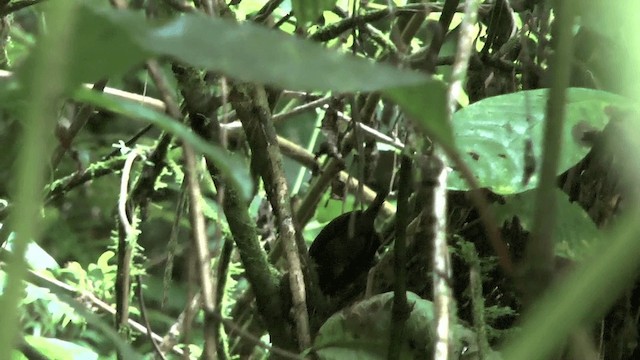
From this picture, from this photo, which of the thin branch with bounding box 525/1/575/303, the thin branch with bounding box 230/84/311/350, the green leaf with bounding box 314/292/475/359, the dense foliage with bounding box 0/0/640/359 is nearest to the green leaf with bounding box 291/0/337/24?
the dense foliage with bounding box 0/0/640/359

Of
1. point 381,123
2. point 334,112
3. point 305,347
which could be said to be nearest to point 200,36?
point 305,347

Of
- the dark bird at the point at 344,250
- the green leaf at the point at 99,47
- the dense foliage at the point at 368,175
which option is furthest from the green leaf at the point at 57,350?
the green leaf at the point at 99,47

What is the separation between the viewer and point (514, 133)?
0.51m

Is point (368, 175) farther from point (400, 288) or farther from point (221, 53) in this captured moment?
point (221, 53)

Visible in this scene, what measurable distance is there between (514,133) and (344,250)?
0.80 ft

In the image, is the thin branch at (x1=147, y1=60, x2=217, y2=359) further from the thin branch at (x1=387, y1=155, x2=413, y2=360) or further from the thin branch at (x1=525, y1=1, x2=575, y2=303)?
the thin branch at (x1=525, y1=1, x2=575, y2=303)

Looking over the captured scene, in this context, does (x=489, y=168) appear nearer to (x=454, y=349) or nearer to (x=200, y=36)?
(x=454, y=349)

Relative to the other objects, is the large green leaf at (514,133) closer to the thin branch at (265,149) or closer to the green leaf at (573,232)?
the green leaf at (573,232)

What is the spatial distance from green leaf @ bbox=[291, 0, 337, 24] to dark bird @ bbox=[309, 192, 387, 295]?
0.62ft

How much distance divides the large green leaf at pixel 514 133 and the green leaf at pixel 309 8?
0.48 feet

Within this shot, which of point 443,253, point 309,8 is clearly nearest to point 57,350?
point 309,8

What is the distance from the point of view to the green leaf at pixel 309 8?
60 centimetres

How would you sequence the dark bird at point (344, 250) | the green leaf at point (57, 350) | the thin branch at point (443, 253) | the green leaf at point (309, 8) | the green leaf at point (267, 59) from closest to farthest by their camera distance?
the green leaf at point (267, 59) → the thin branch at point (443, 253) → the green leaf at point (309, 8) → the dark bird at point (344, 250) → the green leaf at point (57, 350)

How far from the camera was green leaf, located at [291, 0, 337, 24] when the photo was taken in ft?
1.95
